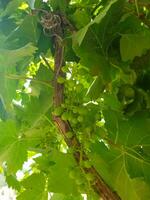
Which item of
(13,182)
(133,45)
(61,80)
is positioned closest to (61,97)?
(61,80)

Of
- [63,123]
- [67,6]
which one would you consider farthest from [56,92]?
[67,6]

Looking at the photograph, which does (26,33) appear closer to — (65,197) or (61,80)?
(61,80)

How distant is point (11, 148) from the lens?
70cm

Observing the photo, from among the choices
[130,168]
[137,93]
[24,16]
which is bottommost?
[130,168]

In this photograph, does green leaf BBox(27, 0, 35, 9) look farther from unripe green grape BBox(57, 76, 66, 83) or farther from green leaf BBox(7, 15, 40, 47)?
unripe green grape BBox(57, 76, 66, 83)

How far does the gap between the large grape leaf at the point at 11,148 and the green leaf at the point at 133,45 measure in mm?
228

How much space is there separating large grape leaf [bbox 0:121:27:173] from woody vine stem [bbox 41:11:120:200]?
11cm

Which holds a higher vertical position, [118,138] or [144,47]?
[144,47]

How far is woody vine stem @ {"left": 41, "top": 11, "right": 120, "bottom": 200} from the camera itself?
60 centimetres

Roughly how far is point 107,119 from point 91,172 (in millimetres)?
82

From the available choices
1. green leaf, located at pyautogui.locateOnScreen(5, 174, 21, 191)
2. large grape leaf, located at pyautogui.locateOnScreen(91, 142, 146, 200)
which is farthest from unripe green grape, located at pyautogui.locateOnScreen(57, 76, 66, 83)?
green leaf, located at pyautogui.locateOnScreen(5, 174, 21, 191)

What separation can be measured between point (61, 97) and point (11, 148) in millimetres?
142

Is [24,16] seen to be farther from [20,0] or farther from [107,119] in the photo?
[107,119]

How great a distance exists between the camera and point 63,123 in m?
0.61
